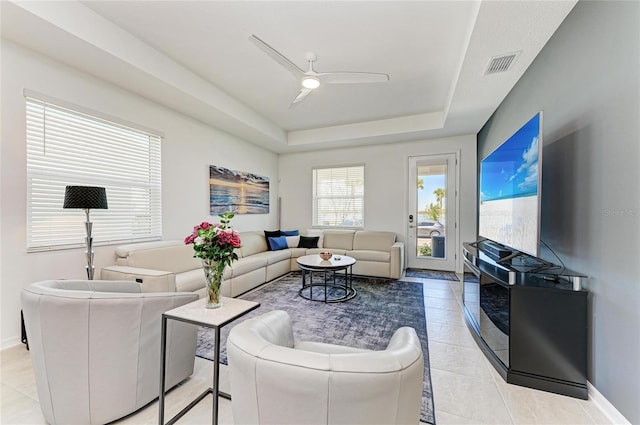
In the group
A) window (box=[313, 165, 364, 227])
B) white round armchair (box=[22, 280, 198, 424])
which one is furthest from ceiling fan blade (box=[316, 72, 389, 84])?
window (box=[313, 165, 364, 227])

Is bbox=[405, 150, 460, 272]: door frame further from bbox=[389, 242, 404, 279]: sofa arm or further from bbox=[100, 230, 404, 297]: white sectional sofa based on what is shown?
bbox=[389, 242, 404, 279]: sofa arm

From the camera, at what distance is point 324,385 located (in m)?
0.77

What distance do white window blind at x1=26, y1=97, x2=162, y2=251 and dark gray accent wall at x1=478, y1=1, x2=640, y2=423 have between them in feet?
14.2

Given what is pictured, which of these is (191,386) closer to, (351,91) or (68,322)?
(68,322)

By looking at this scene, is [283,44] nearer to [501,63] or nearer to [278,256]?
[501,63]

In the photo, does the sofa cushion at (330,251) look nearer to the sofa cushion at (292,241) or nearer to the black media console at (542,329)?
the sofa cushion at (292,241)

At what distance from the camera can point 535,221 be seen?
193 centimetres

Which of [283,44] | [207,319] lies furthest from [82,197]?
[283,44]

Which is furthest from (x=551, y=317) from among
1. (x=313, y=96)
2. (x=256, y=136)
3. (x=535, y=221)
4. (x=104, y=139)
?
(x=256, y=136)

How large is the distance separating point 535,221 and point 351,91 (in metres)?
2.78

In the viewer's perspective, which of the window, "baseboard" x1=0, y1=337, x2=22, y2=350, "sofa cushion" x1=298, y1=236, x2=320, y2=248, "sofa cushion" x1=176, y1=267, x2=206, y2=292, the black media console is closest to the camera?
the black media console

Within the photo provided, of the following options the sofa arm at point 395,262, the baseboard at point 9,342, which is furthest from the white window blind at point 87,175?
the sofa arm at point 395,262

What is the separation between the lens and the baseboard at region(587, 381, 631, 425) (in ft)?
4.87

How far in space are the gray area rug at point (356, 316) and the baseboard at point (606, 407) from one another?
0.95 meters
